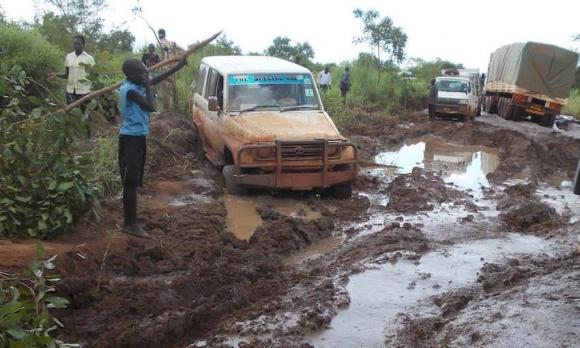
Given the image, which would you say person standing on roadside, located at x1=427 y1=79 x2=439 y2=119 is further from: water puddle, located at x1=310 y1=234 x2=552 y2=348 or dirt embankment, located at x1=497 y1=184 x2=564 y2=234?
water puddle, located at x1=310 y1=234 x2=552 y2=348

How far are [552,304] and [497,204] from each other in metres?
4.19

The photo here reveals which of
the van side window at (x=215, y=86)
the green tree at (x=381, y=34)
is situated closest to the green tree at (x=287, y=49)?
the green tree at (x=381, y=34)

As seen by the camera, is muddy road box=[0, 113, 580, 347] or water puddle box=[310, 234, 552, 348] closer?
muddy road box=[0, 113, 580, 347]

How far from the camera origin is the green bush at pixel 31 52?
11.4 m

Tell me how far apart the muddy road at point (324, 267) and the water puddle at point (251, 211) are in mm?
28

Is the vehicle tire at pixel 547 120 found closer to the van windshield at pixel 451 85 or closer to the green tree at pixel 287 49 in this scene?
the van windshield at pixel 451 85

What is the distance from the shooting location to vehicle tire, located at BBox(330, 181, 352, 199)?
8.56m

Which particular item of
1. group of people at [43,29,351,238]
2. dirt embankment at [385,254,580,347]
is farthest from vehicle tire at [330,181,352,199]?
group of people at [43,29,351,238]

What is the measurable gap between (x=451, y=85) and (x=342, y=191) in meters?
15.8

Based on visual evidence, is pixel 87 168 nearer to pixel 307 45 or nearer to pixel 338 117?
pixel 338 117

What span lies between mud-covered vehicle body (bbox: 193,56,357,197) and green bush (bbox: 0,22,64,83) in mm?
4034

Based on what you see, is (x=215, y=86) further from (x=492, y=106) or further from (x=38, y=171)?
(x=492, y=106)

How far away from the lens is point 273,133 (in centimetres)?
807

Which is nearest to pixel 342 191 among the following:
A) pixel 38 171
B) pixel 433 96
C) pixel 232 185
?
pixel 232 185
